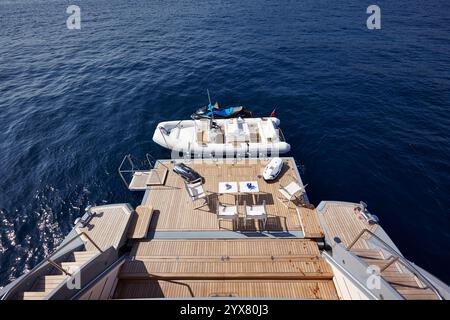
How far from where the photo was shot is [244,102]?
32219mm

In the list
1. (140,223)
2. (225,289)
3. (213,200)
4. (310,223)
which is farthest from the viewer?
(213,200)

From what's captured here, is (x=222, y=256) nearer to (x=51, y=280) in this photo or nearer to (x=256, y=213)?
(x=256, y=213)

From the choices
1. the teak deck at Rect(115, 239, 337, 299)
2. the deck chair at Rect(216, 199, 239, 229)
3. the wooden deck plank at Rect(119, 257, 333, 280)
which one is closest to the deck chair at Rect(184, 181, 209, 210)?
the deck chair at Rect(216, 199, 239, 229)

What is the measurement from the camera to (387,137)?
25375 millimetres

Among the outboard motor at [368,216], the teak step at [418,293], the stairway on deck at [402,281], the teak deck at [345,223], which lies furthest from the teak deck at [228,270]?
the outboard motor at [368,216]

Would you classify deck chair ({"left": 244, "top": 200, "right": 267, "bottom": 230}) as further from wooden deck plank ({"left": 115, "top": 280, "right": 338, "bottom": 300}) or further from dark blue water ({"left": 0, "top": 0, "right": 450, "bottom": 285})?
dark blue water ({"left": 0, "top": 0, "right": 450, "bottom": 285})

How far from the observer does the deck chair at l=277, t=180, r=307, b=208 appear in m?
16.7

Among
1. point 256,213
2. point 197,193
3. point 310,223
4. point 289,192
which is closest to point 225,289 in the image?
point 256,213

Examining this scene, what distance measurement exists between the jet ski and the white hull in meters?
2.76

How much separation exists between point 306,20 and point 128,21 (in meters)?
46.5

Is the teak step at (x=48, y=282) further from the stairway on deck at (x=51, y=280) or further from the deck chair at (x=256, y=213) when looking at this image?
the deck chair at (x=256, y=213)

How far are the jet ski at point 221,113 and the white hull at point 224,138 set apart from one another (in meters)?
2.76

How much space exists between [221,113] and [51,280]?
22220 millimetres
